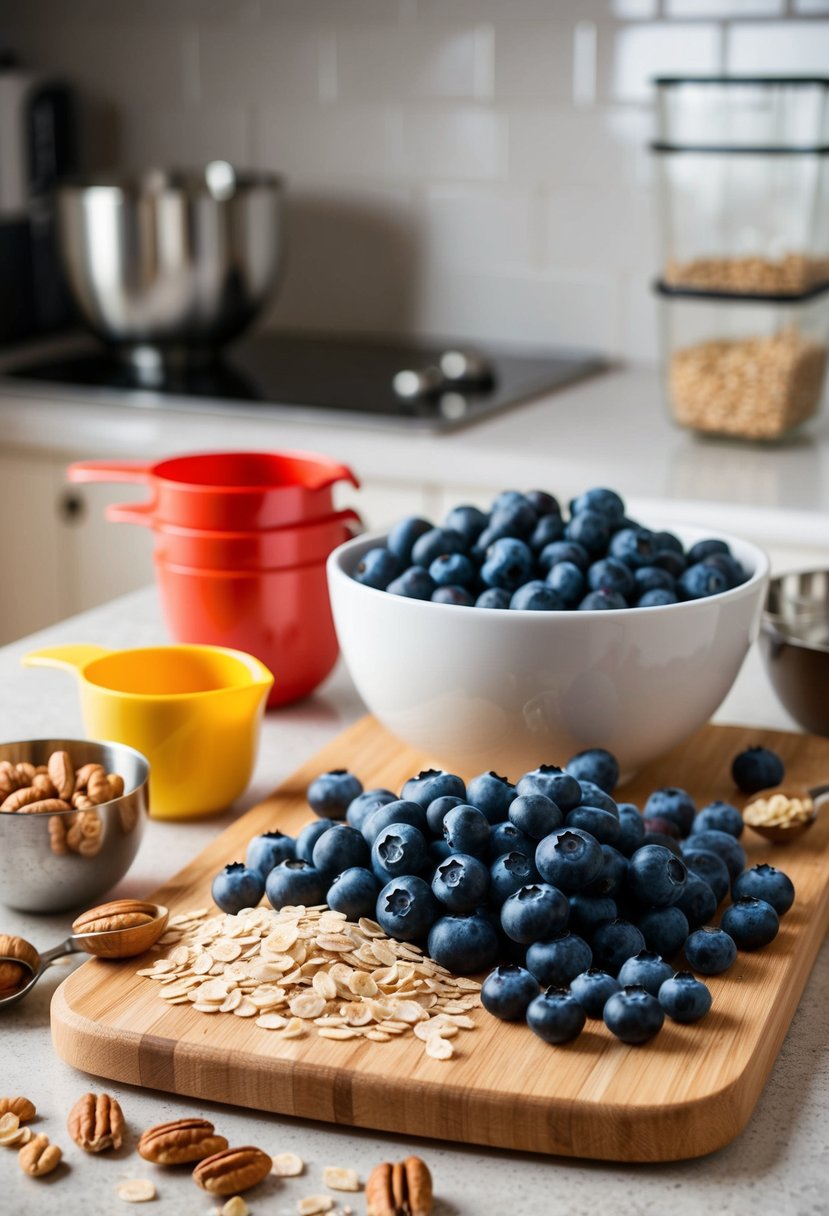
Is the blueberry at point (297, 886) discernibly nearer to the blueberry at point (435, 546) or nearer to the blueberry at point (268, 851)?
the blueberry at point (268, 851)

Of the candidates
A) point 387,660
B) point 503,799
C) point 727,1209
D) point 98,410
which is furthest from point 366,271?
point 727,1209

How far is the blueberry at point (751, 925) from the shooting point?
31.5 inches

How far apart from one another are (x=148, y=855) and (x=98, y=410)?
1464mm

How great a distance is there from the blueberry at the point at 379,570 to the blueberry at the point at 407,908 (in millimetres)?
282

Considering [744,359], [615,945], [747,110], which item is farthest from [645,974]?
[747,110]

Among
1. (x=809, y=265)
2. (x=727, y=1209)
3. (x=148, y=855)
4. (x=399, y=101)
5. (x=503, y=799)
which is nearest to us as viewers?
(x=727, y=1209)

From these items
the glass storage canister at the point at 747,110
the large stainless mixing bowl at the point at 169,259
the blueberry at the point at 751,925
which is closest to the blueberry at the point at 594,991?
the blueberry at the point at 751,925

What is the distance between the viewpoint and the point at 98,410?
2316mm

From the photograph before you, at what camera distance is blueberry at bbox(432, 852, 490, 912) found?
76 centimetres

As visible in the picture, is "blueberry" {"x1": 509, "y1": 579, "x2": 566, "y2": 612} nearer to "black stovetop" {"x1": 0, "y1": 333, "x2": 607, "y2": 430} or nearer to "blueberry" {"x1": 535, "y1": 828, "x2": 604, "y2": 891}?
"blueberry" {"x1": 535, "y1": 828, "x2": 604, "y2": 891}

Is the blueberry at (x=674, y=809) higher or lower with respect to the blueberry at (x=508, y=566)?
lower

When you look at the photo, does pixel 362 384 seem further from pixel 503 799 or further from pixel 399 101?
pixel 503 799

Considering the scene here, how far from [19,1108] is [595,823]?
32 cm

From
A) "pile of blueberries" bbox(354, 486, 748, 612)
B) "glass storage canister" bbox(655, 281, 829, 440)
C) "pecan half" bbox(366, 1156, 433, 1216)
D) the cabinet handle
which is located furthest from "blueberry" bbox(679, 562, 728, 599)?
the cabinet handle
